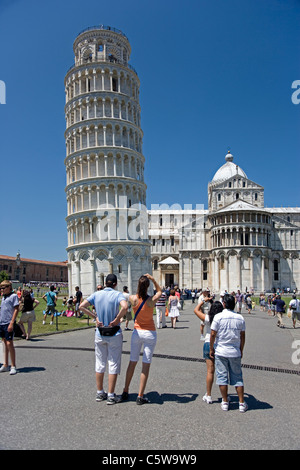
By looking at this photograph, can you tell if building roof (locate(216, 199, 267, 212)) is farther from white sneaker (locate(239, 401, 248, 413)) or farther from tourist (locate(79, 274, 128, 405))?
white sneaker (locate(239, 401, 248, 413))

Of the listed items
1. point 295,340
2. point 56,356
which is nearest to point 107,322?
point 56,356

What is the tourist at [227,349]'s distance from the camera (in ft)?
20.4

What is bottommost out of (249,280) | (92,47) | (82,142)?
(249,280)

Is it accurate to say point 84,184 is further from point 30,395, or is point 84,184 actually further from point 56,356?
point 30,395

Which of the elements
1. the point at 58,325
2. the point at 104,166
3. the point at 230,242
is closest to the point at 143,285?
the point at 58,325

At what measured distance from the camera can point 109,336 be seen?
652 cm

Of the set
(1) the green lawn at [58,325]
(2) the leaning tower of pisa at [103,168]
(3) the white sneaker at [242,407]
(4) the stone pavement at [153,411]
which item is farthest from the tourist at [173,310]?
(2) the leaning tower of pisa at [103,168]

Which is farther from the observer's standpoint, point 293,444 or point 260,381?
point 260,381

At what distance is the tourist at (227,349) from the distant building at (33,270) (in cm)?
9153

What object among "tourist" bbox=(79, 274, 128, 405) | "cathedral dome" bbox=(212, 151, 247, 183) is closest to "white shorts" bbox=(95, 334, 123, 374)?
"tourist" bbox=(79, 274, 128, 405)

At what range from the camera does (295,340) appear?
47.6ft

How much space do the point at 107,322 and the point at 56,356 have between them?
498 centimetres

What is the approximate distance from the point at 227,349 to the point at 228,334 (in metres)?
0.25

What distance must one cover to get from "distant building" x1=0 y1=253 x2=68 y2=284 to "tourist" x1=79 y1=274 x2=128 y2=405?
297ft
